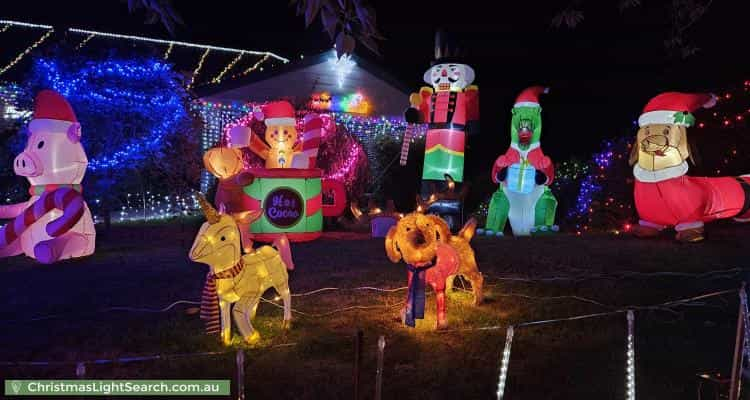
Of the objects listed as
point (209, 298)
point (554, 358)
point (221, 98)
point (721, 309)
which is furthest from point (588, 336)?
point (221, 98)

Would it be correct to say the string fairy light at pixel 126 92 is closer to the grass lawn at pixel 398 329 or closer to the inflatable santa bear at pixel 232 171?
the inflatable santa bear at pixel 232 171

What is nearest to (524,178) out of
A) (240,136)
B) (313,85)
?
(240,136)

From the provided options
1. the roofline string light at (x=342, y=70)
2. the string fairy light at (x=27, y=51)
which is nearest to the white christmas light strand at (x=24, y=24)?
the string fairy light at (x=27, y=51)

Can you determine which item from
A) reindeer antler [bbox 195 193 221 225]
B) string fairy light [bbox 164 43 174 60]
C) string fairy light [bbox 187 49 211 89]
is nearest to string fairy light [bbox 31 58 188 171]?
string fairy light [bbox 187 49 211 89]

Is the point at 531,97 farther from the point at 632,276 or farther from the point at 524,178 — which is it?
the point at 632,276

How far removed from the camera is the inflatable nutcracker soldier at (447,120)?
1155 cm

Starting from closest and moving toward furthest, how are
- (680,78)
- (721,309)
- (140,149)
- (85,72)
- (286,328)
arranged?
(286,328) < (721,309) < (85,72) < (140,149) < (680,78)

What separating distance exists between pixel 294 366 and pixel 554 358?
A: 192cm

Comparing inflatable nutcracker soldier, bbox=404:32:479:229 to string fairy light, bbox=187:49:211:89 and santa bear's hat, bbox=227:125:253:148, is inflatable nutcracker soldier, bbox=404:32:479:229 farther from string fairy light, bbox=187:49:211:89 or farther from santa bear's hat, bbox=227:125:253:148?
string fairy light, bbox=187:49:211:89

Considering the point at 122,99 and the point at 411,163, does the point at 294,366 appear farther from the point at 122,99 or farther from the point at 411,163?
the point at 411,163

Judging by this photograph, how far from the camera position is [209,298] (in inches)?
183

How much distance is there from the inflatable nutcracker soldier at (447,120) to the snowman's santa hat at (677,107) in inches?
131

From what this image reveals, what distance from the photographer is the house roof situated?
16.5 meters

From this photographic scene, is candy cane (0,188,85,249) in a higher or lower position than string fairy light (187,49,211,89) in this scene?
lower
